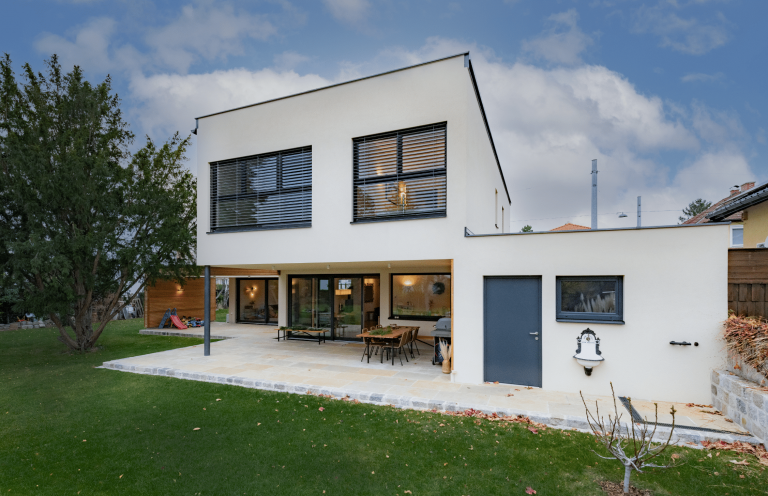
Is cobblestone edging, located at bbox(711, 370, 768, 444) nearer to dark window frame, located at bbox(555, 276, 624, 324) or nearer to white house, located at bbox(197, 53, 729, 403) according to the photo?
white house, located at bbox(197, 53, 729, 403)

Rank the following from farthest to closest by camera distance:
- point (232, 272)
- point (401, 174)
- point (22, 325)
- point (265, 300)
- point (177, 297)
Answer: point (265, 300) → point (177, 297) → point (22, 325) → point (232, 272) → point (401, 174)

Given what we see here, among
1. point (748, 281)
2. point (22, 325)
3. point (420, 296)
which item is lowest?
point (22, 325)

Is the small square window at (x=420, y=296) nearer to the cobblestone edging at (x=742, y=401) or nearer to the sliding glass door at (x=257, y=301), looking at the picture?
the cobblestone edging at (x=742, y=401)

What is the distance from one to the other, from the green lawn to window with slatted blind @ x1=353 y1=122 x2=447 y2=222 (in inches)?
141

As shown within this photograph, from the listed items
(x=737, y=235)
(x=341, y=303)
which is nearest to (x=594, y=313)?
(x=341, y=303)

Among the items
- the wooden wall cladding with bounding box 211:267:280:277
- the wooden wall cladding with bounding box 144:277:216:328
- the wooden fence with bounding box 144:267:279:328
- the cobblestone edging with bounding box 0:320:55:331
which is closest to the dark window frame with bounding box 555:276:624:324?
the wooden wall cladding with bounding box 211:267:280:277

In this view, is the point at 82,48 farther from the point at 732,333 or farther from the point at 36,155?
the point at 732,333

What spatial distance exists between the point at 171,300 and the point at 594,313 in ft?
54.8

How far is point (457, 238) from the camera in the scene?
650 cm

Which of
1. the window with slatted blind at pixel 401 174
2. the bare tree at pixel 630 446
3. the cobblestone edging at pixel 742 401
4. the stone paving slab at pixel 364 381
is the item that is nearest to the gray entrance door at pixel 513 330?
the stone paving slab at pixel 364 381

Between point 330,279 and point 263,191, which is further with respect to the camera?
point 330,279

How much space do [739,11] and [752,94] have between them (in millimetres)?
8889

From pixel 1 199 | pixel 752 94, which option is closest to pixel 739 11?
pixel 752 94

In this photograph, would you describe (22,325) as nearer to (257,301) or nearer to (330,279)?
(257,301)
